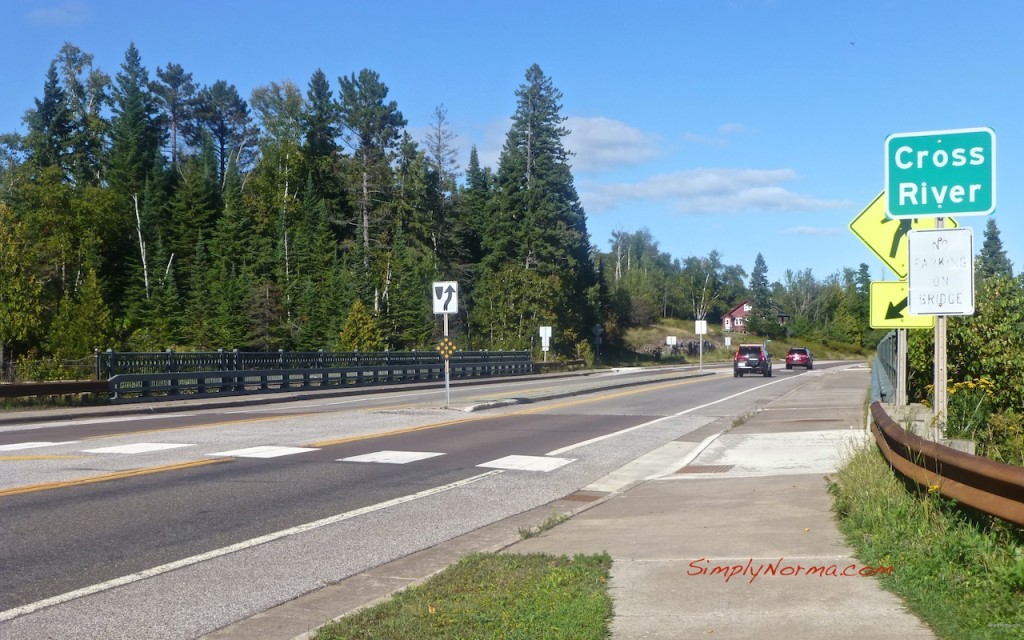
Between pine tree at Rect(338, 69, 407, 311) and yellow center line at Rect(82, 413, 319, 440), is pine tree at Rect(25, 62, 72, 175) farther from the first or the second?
yellow center line at Rect(82, 413, 319, 440)

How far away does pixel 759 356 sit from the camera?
55906 mm

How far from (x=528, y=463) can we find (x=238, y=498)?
4.81 metres

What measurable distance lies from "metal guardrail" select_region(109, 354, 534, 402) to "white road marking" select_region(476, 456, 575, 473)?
50.9 ft

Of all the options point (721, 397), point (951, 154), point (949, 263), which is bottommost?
point (721, 397)

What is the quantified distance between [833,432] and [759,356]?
3934cm

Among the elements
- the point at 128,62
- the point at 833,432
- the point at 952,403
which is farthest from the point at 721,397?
the point at 128,62

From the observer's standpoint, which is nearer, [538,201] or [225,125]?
[538,201]

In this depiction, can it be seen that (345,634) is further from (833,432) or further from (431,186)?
(431,186)

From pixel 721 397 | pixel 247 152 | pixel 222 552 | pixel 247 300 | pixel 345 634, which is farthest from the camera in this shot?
pixel 247 152

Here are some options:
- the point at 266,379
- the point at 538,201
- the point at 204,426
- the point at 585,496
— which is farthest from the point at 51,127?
the point at 585,496

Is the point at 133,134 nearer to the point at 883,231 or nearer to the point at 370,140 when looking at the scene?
the point at 370,140

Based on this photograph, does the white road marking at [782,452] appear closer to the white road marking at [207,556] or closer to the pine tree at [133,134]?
the white road marking at [207,556]

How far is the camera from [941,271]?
7453 mm

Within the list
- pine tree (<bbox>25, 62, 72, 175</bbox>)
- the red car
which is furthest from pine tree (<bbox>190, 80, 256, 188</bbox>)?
the red car
